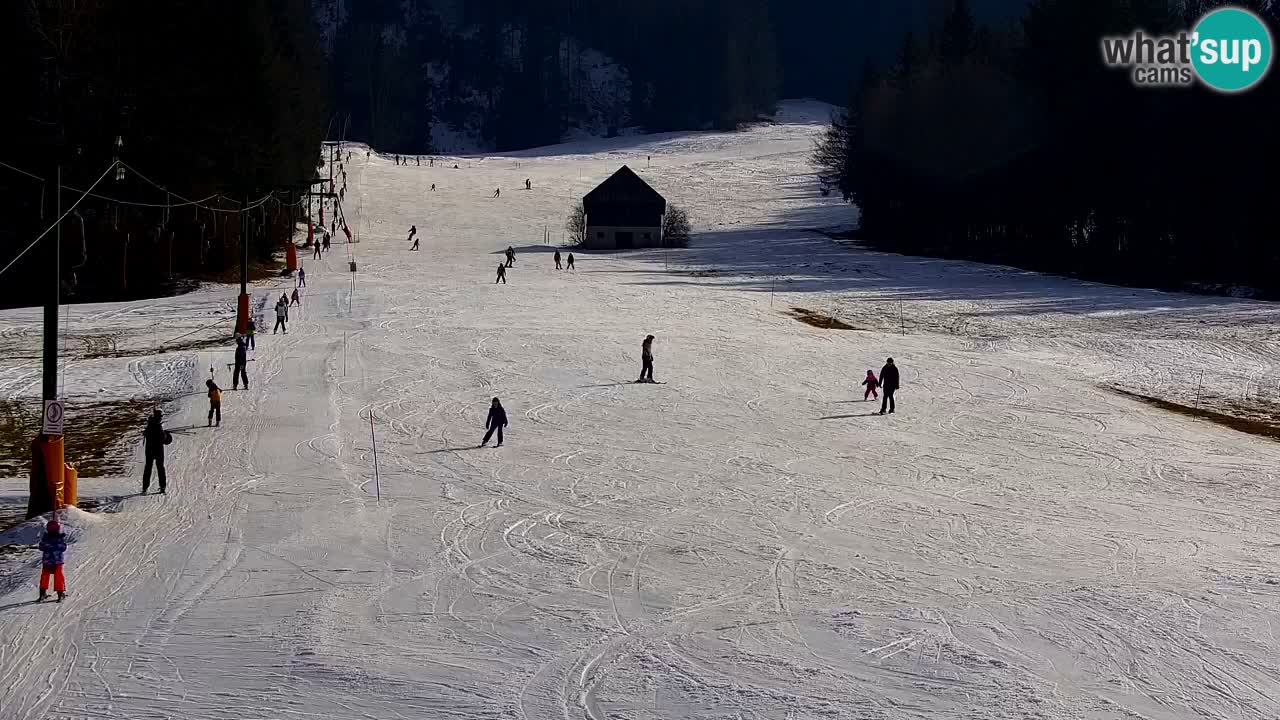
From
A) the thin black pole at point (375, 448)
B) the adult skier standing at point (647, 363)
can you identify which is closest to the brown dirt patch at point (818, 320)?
the adult skier standing at point (647, 363)

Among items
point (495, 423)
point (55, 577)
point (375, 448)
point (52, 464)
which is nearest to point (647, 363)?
point (495, 423)

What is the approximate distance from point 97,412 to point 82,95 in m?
21.2

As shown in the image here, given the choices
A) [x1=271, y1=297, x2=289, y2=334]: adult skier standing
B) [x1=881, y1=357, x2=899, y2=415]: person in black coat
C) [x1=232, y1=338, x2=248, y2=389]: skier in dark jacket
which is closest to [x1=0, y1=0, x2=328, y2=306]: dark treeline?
[x1=271, y1=297, x2=289, y2=334]: adult skier standing

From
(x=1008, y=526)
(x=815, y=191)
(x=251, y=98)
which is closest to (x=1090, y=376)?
(x=1008, y=526)

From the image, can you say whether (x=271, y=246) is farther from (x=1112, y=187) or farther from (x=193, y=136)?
(x=1112, y=187)

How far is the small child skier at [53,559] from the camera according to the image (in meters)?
14.7

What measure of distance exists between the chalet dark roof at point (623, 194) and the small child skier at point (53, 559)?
67813 mm

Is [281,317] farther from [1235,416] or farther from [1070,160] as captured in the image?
[1070,160]

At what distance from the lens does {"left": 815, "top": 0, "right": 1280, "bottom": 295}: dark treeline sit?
6166cm

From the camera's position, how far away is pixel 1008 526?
63.6ft

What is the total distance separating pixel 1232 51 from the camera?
63.7m

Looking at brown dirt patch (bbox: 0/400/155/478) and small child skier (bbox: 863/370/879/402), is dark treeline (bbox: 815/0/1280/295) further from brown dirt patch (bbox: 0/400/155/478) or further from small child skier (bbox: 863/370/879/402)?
brown dirt patch (bbox: 0/400/155/478)

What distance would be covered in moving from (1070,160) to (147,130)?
48330mm

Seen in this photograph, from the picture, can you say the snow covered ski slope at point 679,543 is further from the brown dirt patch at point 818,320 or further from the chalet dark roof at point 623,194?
the chalet dark roof at point 623,194
